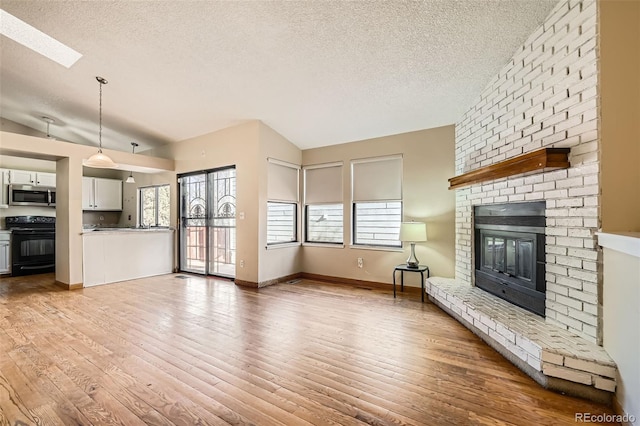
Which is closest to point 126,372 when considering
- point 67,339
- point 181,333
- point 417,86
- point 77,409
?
point 77,409

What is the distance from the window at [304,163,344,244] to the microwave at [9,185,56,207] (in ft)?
19.7

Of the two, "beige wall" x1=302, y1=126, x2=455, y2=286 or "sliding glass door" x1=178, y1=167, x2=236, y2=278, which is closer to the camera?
"beige wall" x1=302, y1=126, x2=455, y2=286

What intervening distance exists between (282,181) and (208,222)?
70.9 inches

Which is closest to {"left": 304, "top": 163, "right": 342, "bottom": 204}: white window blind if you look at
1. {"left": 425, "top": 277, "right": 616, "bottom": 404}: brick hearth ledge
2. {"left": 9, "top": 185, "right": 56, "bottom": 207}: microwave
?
{"left": 425, "top": 277, "right": 616, "bottom": 404}: brick hearth ledge

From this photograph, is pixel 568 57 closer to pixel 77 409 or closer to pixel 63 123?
pixel 77 409

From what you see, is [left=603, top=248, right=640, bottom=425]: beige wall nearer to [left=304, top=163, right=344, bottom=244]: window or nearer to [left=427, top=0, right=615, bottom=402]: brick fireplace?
[left=427, top=0, right=615, bottom=402]: brick fireplace

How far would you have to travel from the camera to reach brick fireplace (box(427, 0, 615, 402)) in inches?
82.0

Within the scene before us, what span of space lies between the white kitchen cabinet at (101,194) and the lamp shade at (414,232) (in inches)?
304

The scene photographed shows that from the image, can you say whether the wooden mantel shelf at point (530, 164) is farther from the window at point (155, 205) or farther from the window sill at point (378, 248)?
the window at point (155, 205)

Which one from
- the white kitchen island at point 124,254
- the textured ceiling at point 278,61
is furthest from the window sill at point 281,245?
the white kitchen island at point 124,254

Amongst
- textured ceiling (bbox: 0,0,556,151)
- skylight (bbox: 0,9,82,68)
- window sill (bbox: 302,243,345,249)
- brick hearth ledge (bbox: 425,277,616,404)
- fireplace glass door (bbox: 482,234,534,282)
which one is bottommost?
brick hearth ledge (bbox: 425,277,616,404)

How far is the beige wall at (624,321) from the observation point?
1691 mm

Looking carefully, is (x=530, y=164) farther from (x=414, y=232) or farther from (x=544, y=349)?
(x=414, y=232)

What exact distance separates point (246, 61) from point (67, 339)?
11.6 ft
